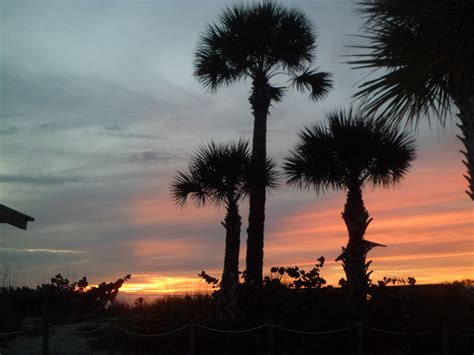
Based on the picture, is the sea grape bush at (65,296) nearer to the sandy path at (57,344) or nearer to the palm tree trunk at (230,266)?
the sandy path at (57,344)

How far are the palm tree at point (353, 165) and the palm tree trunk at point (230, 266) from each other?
6.91 feet

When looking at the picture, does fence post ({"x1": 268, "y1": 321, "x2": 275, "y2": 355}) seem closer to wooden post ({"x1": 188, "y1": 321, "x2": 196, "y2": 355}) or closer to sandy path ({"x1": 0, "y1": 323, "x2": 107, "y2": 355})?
wooden post ({"x1": 188, "y1": 321, "x2": 196, "y2": 355})

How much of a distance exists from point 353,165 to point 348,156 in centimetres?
28

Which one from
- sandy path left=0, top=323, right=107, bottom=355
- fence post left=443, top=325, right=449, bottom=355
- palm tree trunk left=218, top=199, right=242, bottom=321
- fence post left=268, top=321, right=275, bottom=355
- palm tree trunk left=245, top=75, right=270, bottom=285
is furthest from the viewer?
palm tree trunk left=245, top=75, right=270, bottom=285

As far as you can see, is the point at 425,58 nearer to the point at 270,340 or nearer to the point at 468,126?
the point at 468,126

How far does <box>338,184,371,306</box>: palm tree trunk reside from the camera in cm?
1456

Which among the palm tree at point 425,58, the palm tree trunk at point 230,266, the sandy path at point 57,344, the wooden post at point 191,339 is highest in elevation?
the palm tree at point 425,58

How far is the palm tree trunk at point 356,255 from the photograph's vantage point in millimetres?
14562

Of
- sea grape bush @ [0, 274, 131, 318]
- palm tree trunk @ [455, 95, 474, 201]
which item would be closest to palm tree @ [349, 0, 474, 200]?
palm tree trunk @ [455, 95, 474, 201]

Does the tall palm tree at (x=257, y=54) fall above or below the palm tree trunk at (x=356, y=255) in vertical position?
above

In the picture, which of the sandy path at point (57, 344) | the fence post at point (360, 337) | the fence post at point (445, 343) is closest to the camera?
the fence post at point (360, 337)

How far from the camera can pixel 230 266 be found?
46.9 ft

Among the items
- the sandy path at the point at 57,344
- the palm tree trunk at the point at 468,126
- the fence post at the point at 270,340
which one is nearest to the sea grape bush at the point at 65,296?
the sandy path at the point at 57,344

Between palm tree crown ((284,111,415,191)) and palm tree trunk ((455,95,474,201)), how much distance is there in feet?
17.7
